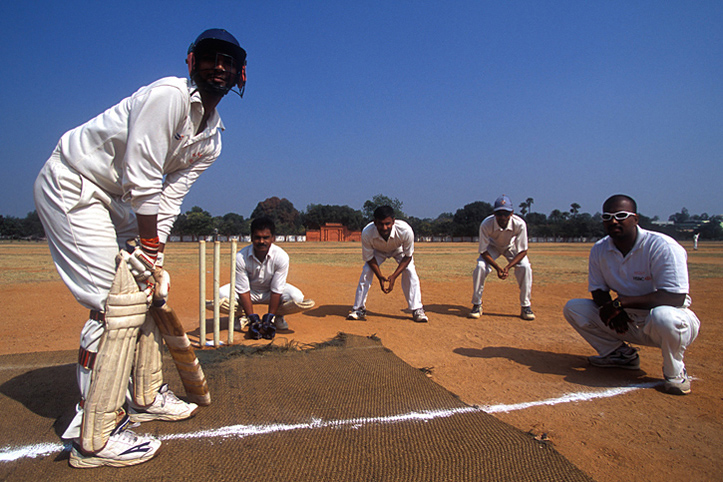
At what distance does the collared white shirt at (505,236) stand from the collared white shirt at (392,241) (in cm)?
130

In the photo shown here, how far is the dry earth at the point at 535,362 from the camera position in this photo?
2354mm

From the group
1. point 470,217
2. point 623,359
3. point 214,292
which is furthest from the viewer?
point 470,217

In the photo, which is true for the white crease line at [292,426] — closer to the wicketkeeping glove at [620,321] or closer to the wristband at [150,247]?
the wicketkeeping glove at [620,321]

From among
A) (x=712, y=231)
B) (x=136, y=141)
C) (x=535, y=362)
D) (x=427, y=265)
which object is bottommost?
(x=427, y=265)

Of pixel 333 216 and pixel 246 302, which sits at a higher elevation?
pixel 333 216

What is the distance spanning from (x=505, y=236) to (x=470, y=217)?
7305cm

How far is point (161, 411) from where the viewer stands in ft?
8.34

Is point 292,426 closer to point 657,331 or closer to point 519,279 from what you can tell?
point 657,331

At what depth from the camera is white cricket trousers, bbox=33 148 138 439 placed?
2168 mm

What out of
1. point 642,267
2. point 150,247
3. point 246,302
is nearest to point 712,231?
point 642,267

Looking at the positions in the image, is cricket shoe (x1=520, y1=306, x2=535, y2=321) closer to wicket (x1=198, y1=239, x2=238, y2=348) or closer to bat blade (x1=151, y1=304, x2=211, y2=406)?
wicket (x1=198, y1=239, x2=238, y2=348)

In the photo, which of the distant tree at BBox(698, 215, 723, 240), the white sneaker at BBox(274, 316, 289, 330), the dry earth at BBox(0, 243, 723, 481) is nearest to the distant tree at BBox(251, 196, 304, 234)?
the distant tree at BBox(698, 215, 723, 240)

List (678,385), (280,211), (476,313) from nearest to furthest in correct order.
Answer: (678,385)
(476,313)
(280,211)

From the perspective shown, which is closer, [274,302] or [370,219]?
[274,302]
